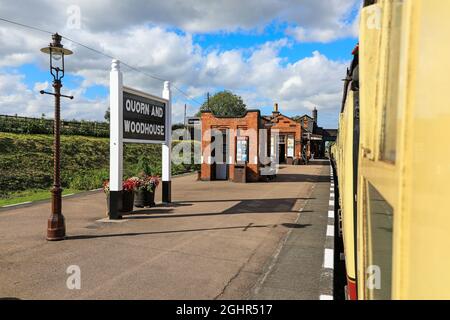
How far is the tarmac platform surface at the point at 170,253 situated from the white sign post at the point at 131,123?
3.01 feet

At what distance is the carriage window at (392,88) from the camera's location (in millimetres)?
1257

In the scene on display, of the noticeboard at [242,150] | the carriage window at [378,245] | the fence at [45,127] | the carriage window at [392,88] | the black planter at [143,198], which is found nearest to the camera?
the carriage window at [392,88]

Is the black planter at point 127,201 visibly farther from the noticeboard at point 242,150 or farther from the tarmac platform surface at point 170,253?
the noticeboard at point 242,150

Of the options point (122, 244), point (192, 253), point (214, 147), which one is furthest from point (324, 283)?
point (214, 147)

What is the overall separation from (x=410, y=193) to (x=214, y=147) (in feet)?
64.2

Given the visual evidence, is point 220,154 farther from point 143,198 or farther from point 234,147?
point 143,198

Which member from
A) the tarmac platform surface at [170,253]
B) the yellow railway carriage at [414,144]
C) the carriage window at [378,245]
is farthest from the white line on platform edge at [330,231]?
the yellow railway carriage at [414,144]

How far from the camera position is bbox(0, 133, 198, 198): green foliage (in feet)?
54.7

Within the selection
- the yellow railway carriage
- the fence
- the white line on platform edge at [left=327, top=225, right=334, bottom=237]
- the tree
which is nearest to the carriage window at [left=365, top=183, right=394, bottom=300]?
the yellow railway carriage

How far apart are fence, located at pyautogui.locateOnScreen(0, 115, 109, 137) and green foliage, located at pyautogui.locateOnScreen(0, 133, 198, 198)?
142 cm

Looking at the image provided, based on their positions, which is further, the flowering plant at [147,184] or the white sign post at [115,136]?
the flowering plant at [147,184]

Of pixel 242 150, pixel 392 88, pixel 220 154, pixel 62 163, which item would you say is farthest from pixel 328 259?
pixel 62 163

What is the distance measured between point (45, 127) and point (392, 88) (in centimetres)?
3183

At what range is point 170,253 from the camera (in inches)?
256
